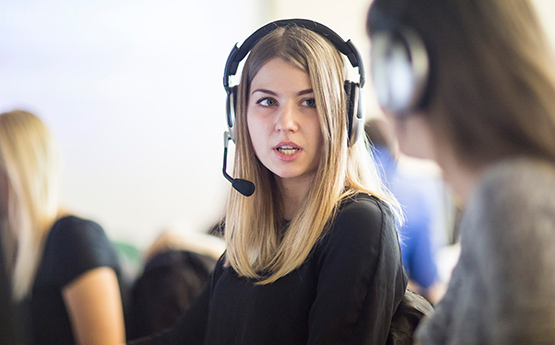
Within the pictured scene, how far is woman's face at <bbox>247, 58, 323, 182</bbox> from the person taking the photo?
106cm

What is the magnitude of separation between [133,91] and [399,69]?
248 cm

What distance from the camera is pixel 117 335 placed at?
154cm

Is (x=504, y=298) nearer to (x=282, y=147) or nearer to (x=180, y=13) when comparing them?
(x=282, y=147)

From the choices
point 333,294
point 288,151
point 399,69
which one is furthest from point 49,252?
point 399,69

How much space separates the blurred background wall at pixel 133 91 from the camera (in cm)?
265

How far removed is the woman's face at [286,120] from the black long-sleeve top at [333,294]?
14 centimetres

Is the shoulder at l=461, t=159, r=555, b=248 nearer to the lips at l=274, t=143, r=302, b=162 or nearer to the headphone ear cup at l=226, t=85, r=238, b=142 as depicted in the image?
the lips at l=274, t=143, r=302, b=162

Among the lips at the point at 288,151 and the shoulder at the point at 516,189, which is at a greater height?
the shoulder at the point at 516,189

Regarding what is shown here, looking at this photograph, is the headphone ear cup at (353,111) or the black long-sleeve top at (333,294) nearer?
the black long-sleeve top at (333,294)

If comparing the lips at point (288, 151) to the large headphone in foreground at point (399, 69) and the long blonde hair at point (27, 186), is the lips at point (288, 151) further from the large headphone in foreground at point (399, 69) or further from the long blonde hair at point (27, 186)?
the long blonde hair at point (27, 186)

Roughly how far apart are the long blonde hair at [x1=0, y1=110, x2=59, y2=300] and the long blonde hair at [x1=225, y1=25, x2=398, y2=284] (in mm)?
751

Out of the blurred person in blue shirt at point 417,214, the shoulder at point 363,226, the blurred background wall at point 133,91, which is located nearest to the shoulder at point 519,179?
the shoulder at point 363,226

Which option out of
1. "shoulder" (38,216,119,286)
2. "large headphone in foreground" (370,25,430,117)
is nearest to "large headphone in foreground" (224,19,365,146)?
"large headphone in foreground" (370,25,430,117)

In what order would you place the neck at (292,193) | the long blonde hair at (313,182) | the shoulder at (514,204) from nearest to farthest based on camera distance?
1. the shoulder at (514,204)
2. the long blonde hair at (313,182)
3. the neck at (292,193)
